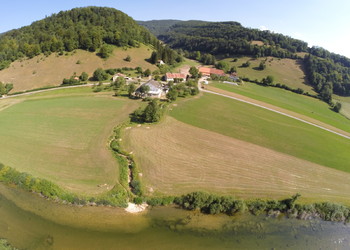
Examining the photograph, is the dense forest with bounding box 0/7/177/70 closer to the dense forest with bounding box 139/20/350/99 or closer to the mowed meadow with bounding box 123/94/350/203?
the dense forest with bounding box 139/20/350/99

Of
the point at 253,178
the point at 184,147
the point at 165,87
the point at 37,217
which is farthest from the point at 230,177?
the point at 165,87

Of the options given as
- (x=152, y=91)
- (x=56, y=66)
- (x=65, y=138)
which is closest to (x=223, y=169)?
(x=65, y=138)

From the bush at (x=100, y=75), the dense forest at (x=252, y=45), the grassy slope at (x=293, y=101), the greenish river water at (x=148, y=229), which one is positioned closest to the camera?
the greenish river water at (x=148, y=229)

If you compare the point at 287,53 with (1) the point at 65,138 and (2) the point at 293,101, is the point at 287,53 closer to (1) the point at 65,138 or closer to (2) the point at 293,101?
(2) the point at 293,101

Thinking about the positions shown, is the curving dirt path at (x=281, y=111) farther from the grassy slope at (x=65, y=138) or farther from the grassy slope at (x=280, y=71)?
the grassy slope at (x=280, y=71)

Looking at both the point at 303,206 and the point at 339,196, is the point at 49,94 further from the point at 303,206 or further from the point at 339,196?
the point at 339,196

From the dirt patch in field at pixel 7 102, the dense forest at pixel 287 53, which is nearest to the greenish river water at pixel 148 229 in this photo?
the dirt patch in field at pixel 7 102

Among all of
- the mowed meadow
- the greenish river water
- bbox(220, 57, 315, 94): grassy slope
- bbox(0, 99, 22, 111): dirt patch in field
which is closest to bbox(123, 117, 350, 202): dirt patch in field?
the mowed meadow
